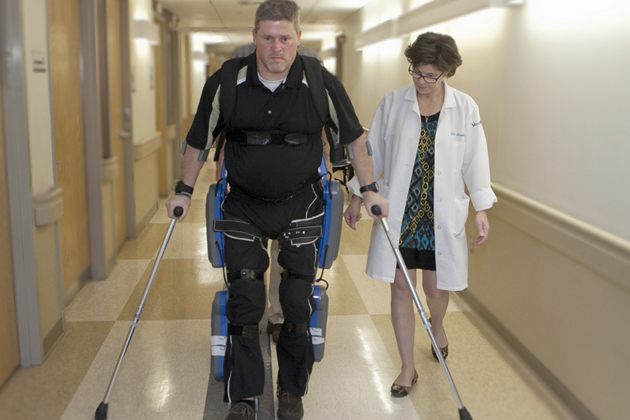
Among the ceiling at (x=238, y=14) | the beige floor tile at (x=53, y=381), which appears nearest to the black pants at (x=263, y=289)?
the beige floor tile at (x=53, y=381)

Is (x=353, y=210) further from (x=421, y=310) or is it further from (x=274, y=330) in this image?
(x=274, y=330)

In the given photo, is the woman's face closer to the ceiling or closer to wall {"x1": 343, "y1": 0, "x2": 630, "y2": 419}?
wall {"x1": 343, "y1": 0, "x2": 630, "y2": 419}

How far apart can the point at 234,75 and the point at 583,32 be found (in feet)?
4.67

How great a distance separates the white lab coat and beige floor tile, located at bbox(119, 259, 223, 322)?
1405mm

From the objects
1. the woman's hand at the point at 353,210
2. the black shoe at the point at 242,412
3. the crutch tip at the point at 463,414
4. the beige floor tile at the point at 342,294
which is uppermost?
the woman's hand at the point at 353,210

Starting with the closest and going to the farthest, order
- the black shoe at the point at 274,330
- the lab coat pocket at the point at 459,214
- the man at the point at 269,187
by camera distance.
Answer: the man at the point at 269,187 < the lab coat pocket at the point at 459,214 < the black shoe at the point at 274,330

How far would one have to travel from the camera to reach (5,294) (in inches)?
104

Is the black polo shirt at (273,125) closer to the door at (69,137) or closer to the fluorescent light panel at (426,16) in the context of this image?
the fluorescent light panel at (426,16)

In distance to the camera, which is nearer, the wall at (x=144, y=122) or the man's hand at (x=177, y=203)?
the man's hand at (x=177, y=203)

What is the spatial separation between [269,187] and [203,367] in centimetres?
108

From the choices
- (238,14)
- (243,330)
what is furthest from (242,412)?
(238,14)

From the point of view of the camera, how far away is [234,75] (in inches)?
86.9

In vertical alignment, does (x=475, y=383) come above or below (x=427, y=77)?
below

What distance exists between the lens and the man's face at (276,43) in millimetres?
2113
